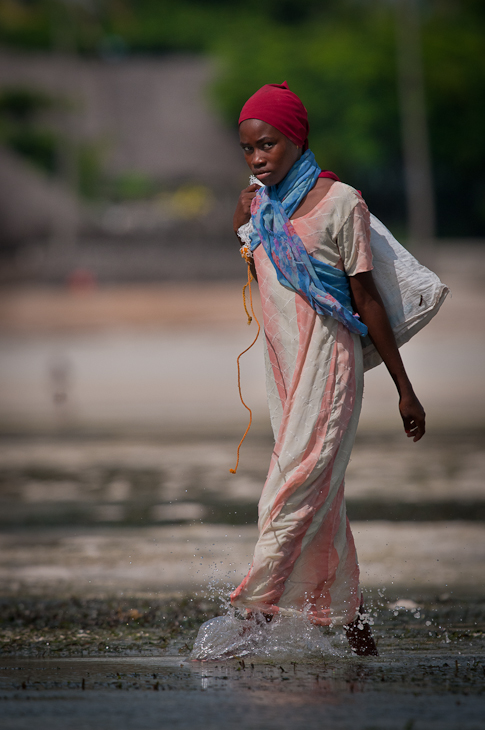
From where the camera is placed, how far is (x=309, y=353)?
3.11 m

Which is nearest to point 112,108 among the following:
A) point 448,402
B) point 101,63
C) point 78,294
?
point 101,63

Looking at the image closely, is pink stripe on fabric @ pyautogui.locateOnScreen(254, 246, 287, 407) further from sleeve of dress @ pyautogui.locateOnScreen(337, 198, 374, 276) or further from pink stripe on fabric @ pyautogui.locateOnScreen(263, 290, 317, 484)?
sleeve of dress @ pyautogui.locateOnScreen(337, 198, 374, 276)

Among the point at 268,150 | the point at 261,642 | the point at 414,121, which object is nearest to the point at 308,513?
the point at 261,642

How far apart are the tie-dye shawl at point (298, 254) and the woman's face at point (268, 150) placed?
0.13 feet

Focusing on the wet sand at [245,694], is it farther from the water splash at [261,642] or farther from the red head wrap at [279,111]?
the red head wrap at [279,111]

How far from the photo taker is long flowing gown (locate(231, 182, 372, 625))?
306 centimetres

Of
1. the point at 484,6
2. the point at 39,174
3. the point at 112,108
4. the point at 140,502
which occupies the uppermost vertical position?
the point at 484,6

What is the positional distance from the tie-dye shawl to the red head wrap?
102 millimetres

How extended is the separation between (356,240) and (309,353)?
378 mm

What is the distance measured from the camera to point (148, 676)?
2979mm

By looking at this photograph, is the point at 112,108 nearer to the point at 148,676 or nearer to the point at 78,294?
the point at 78,294

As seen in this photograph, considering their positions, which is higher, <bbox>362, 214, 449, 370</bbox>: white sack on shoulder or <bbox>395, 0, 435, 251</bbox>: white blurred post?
<bbox>395, 0, 435, 251</bbox>: white blurred post

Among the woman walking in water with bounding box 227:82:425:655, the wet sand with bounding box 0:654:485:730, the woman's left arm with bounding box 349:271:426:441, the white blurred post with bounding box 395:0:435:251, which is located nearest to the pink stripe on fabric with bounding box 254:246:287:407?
the woman walking in water with bounding box 227:82:425:655

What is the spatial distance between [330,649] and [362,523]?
2395 millimetres
